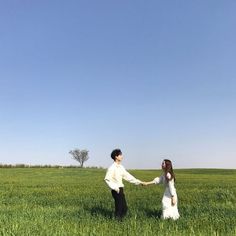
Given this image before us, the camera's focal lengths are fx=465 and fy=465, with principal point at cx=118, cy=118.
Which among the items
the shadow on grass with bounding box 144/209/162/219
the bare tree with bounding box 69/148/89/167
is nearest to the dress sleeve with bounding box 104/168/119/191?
the shadow on grass with bounding box 144/209/162/219

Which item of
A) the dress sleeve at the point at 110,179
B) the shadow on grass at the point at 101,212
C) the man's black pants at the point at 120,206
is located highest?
the dress sleeve at the point at 110,179

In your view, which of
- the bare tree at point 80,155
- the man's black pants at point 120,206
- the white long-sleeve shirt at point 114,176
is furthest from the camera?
the bare tree at point 80,155

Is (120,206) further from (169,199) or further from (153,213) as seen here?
(153,213)

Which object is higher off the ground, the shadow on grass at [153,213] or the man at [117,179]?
the man at [117,179]

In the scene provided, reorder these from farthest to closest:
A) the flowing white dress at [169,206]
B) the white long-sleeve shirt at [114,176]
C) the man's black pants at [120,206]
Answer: the white long-sleeve shirt at [114,176] → the man's black pants at [120,206] → the flowing white dress at [169,206]

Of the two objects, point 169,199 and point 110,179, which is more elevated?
point 110,179

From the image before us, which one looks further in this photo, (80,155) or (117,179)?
(80,155)

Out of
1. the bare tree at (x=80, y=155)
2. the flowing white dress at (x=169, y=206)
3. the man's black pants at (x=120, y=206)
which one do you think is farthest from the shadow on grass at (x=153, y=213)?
the bare tree at (x=80, y=155)

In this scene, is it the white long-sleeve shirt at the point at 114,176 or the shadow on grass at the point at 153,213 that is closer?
Result: the white long-sleeve shirt at the point at 114,176

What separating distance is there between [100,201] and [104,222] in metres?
6.39

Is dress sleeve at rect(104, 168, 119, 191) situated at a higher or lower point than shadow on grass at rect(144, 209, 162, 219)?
higher

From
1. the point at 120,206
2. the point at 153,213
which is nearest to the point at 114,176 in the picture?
the point at 120,206

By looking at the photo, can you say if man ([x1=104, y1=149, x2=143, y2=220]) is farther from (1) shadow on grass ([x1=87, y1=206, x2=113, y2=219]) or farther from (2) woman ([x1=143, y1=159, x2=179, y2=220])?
(2) woman ([x1=143, y1=159, x2=179, y2=220])

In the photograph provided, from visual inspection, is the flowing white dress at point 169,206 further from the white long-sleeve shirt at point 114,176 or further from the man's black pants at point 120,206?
the white long-sleeve shirt at point 114,176
